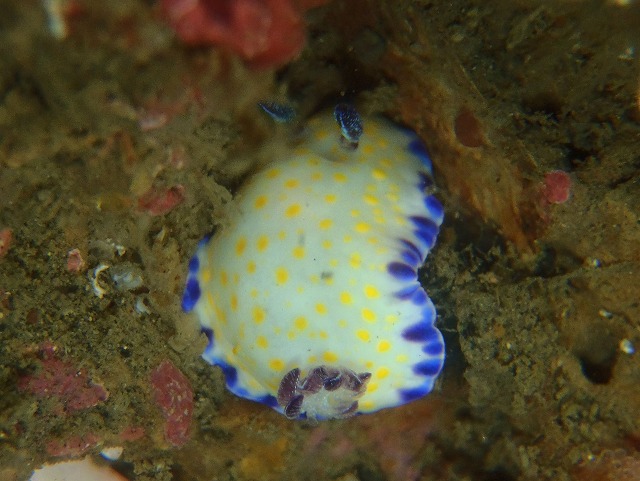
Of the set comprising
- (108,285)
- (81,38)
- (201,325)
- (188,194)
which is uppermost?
(81,38)

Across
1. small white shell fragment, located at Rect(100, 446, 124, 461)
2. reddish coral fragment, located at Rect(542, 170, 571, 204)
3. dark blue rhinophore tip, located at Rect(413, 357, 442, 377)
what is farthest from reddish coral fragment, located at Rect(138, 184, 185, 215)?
small white shell fragment, located at Rect(100, 446, 124, 461)

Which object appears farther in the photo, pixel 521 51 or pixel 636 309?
pixel 636 309

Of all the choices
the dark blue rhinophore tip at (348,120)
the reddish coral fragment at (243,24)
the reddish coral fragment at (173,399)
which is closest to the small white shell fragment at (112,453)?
the reddish coral fragment at (173,399)

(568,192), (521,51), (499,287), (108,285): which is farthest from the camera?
(499,287)

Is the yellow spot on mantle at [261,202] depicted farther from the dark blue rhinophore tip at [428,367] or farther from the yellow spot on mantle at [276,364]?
the dark blue rhinophore tip at [428,367]

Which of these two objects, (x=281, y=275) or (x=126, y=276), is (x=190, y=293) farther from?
(x=281, y=275)

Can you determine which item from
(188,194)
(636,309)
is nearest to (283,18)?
(188,194)

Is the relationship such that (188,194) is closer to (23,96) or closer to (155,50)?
(23,96)

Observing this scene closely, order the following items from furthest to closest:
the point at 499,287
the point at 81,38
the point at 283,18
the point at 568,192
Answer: the point at 499,287, the point at 568,192, the point at 283,18, the point at 81,38
